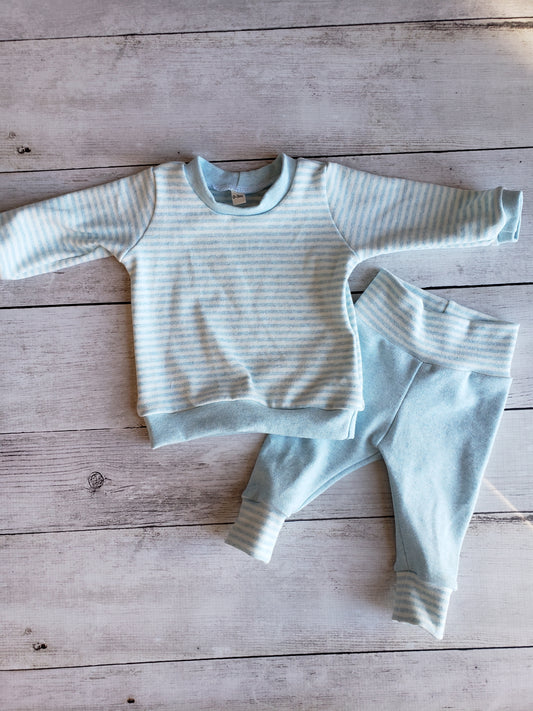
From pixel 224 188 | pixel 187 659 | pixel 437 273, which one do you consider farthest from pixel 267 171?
pixel 187 659

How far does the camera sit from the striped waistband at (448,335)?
37.3 inches

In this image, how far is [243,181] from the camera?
38.4 inches

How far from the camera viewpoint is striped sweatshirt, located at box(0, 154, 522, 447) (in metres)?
0.94

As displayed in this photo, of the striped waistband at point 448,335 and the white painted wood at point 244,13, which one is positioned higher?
the white painted wood at point 244,13

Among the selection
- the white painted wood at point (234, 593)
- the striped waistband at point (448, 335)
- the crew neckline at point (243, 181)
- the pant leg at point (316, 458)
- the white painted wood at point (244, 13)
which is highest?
the white painted wood at point (244, 13)

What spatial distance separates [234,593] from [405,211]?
0.72m

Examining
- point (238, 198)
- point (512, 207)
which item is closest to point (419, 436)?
point (512, 207)

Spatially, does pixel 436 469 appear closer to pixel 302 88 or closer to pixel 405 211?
pixel 405 211

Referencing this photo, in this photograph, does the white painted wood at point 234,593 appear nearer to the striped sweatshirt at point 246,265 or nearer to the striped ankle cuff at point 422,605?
the striped ankle cuff at point 422,605

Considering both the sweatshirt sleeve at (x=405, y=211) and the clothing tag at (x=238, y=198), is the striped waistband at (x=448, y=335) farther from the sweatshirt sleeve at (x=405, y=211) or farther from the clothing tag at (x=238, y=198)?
the clothing tag at (x=238, y=198)

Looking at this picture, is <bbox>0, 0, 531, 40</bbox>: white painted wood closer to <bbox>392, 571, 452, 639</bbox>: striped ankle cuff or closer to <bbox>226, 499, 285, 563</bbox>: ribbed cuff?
<bbox>226, 499, 285, 563</bbox>: ribbed cuff

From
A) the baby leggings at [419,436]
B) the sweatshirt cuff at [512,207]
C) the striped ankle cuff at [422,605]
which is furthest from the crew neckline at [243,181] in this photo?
the striped ankle cuff at [422,605]

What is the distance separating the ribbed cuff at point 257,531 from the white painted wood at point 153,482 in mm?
48

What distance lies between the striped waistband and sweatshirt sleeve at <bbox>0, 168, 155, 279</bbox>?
45cm
